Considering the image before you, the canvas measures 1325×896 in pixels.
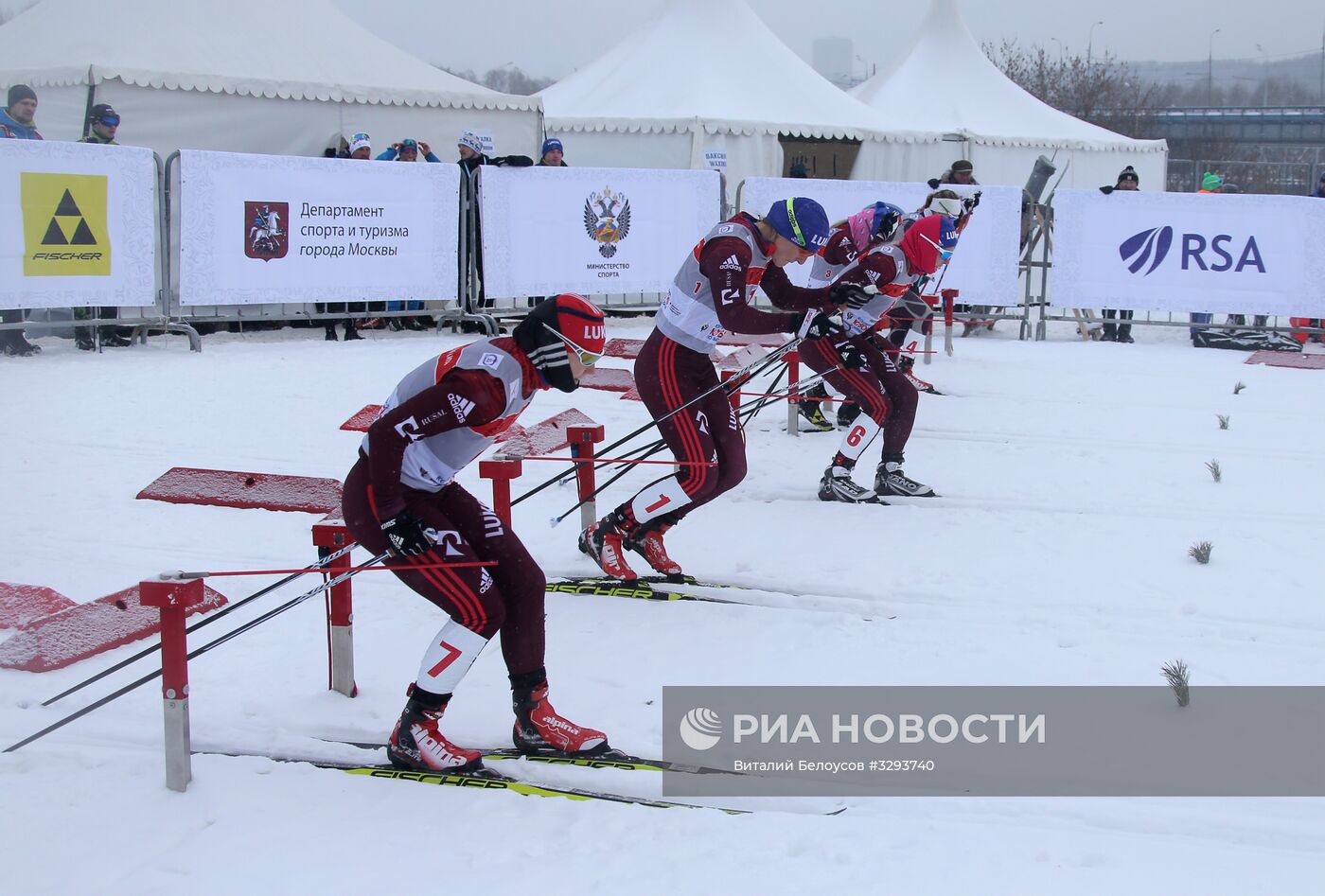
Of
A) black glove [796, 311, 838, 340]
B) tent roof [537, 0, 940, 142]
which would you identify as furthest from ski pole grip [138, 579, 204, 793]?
tent roof [537, 0, 940, 142]

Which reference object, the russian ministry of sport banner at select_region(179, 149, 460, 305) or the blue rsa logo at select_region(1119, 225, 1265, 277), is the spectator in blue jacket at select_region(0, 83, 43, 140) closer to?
the russian ministry of sport banner at select_region(179, 149, 460, 305)

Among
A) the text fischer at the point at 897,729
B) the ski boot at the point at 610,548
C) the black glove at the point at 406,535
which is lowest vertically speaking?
the text fischer at the point at 897,729

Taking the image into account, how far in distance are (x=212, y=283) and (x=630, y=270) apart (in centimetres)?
427

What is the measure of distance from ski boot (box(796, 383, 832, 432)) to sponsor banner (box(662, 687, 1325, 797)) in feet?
16.6

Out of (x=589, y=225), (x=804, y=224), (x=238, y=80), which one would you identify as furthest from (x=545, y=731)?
(x=238, y=80)

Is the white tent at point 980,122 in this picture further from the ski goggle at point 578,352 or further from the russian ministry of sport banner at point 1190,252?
the ski goggle at point 578,352

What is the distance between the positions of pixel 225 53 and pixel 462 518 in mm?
12075

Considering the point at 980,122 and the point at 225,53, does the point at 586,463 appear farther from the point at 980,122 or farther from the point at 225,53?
the point at 980,122

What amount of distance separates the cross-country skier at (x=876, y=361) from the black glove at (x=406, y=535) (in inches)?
161

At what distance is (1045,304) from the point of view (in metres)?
14.5

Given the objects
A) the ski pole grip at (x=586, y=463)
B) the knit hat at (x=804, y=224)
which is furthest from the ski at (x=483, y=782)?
the knit hat at (x=804, y=224)

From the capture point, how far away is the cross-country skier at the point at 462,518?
371cm

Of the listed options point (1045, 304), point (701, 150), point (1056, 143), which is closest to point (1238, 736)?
point (1045, 304)

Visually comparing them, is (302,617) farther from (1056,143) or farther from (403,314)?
(1056,143)
